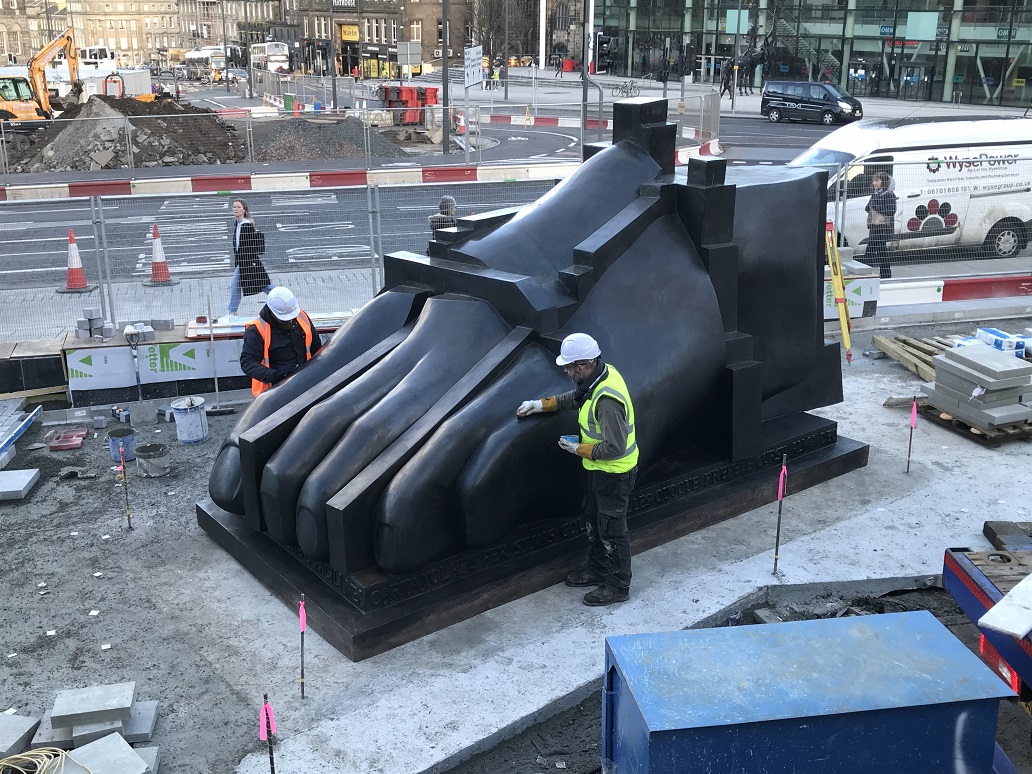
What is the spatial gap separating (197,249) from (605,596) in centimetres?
971

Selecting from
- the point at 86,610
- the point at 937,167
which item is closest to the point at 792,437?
the point at 86,610

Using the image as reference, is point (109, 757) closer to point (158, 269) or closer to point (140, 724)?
point (140, 724)

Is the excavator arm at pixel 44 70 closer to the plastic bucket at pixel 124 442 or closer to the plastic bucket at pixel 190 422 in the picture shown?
the plastic bucket at pixel 190 422

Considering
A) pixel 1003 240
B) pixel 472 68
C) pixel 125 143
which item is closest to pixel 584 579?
pixel 1003 240

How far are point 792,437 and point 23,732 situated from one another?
644 cm

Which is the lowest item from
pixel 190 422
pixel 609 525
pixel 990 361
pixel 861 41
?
pixel 190 422

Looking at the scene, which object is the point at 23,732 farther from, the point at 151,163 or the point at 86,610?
the point at 151,163

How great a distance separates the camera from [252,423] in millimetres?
7637

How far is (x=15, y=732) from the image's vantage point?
5500 millimetres

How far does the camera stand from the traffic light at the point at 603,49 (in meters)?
64.9

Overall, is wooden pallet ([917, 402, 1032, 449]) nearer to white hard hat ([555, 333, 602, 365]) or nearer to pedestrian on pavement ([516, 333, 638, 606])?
pedestrian on pavement ([516, 333, 638, 606])

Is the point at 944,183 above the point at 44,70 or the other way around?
the other way around

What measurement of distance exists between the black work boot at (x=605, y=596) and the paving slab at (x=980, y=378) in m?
4.82

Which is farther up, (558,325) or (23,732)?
(558,325)
